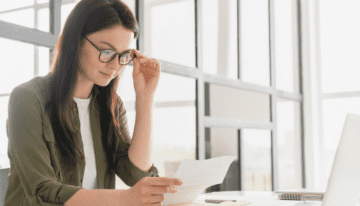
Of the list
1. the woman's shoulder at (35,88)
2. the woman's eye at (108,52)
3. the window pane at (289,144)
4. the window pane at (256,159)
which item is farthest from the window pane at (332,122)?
the woman's shoulder at (35,88)

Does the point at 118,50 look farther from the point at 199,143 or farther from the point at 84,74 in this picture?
the point at 199,143

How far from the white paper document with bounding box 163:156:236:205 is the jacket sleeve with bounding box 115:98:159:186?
0.79 ft

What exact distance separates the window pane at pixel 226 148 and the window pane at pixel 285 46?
1.26m

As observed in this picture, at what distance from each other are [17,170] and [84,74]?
0.35 metres

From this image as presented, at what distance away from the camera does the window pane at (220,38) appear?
2908 millimetres

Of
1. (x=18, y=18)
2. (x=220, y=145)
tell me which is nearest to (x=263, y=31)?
(x=220, y=145)

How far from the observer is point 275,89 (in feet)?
12.7

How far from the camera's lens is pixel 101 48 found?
1.15 meters

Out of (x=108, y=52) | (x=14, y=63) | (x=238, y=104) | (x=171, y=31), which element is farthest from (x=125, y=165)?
(x=238, y=104)

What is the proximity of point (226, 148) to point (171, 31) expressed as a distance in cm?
105

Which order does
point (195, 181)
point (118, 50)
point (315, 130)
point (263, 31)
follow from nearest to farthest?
point (195, 181) → point (118, 50) → point (263, 31) → point (315, 130)

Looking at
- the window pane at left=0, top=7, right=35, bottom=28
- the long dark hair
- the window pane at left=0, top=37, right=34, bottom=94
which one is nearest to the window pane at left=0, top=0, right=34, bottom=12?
the window pane at left=0, top=7, right=35, bottom=28

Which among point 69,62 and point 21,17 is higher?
point 21,17

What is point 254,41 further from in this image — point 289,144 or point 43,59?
point 43,59
